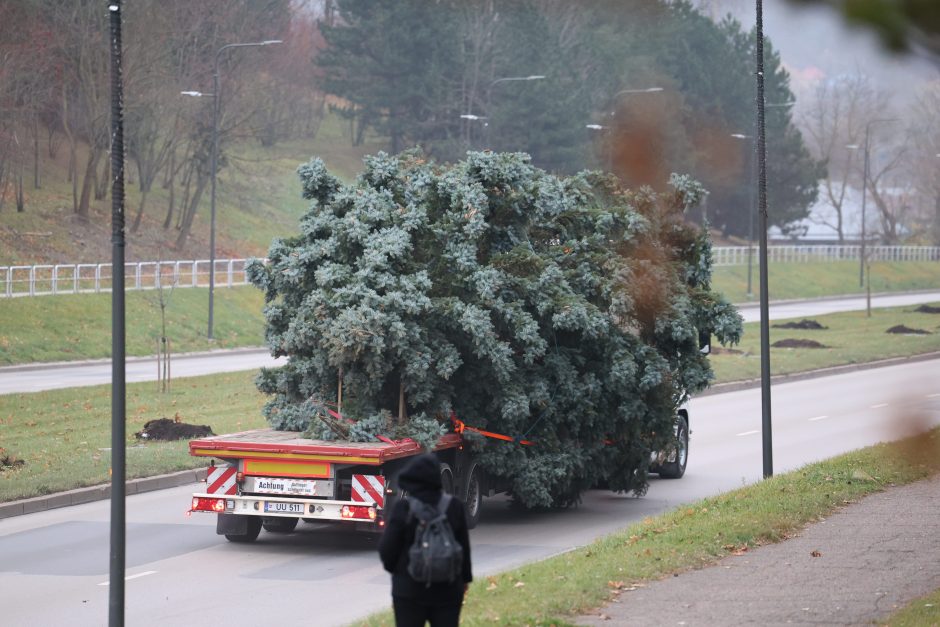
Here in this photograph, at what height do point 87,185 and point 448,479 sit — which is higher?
point 87,185

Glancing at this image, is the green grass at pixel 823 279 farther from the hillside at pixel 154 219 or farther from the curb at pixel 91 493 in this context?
the curb at pixel 91 493

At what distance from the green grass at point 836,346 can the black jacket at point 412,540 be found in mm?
27031

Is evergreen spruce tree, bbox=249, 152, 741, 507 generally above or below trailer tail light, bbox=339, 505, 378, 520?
above

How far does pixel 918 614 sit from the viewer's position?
9.07 metres

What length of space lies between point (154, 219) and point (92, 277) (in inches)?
525

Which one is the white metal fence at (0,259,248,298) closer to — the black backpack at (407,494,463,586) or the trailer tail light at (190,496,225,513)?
the trailer tail light at (190,496,225,513)

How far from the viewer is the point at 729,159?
67562 mm

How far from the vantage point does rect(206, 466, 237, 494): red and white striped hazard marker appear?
13438mm

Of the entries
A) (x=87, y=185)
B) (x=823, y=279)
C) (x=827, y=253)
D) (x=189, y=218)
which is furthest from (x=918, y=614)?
(x=827, y=253)

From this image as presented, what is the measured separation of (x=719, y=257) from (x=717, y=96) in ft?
28.6

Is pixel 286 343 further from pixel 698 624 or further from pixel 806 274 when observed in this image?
pixel 806 274

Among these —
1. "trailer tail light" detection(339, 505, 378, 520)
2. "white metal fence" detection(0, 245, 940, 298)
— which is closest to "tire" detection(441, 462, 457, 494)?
"trailer tail light" detection(339, 505, 378, 520)

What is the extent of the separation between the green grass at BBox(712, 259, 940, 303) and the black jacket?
60.9 m

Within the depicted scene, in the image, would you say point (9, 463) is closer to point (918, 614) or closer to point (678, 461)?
point (678, 461)
